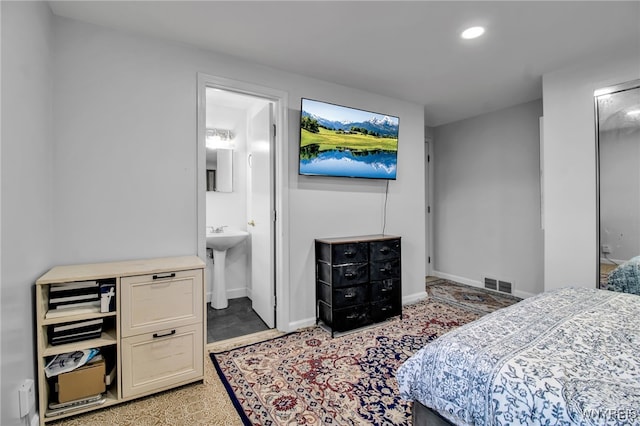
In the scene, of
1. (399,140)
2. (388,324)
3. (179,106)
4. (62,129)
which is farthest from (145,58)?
(388,324)

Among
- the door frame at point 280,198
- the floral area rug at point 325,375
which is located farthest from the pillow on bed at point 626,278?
the door frame at point 280,198

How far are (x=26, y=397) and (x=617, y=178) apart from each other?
4330 millimetres

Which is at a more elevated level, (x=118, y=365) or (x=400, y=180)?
(x=400, y=180)

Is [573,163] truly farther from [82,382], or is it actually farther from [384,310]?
[82,382]

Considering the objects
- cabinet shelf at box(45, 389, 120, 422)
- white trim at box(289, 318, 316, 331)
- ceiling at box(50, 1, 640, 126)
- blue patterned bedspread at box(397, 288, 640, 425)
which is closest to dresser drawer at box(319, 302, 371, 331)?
white trim at box(289, 318, 316, 331)

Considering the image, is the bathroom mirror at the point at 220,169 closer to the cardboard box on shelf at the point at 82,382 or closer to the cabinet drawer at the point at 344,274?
the cabinet drawer at the point at 344,274

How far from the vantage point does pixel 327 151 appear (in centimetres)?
302

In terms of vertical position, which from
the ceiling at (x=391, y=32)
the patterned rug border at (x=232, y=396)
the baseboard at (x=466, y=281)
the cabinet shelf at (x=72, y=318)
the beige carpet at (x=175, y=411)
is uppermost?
the ceiling at (x=391, y=32)

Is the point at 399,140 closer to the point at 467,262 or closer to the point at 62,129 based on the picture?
the point at 467,262

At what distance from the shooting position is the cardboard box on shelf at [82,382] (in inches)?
67.4

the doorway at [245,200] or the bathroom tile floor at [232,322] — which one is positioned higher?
the doorway at [245,200]

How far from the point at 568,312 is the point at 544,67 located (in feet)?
8.10

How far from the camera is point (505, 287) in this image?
4.09 metres

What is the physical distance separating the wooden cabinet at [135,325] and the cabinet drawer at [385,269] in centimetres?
166
